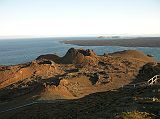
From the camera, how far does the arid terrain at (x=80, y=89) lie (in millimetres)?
20494

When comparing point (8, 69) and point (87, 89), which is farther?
point (8, 69)

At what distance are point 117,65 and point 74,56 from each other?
9.12 m

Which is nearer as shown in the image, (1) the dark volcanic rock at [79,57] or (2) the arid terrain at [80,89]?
(2) the arid terrain at [80,89]

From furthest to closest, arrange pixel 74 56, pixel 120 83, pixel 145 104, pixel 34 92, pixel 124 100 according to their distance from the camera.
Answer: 1. pixel 74 56
2. pixel 120 83
3. pixel 34 92
4. pixel 124 100
5. pixel 145 104

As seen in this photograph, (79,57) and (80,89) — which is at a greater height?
(79,57)

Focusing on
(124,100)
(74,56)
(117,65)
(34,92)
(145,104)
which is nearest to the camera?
(145,104)

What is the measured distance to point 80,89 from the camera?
41156 millimetres

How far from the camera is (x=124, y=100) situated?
72.3 feet

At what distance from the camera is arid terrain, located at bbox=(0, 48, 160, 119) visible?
20494 mm

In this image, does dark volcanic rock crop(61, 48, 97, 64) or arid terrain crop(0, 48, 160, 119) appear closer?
arid terrain crop(0, 48, 160, 119)

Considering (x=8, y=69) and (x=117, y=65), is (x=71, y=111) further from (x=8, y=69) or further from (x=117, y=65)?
(x=117, y=65)

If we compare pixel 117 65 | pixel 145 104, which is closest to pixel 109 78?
pixel 117 65

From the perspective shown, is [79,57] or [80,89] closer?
[80,89]

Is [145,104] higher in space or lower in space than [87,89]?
higher
